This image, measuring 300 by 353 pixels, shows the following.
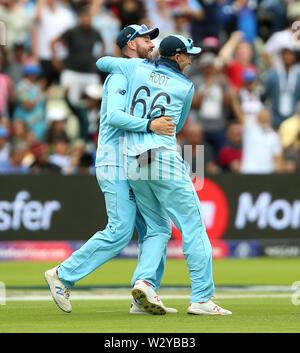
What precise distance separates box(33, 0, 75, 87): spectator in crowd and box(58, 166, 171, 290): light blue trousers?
10.3m

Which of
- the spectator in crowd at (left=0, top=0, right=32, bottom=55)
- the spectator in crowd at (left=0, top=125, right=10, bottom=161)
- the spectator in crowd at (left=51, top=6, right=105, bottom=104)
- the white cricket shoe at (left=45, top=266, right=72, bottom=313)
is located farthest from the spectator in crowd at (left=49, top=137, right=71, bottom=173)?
the white cricket shoe at (left=45, top=266, right=72, bottom=313)

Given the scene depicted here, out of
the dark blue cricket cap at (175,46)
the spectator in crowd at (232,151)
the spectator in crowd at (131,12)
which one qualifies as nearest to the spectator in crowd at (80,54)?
the spectator in crowd at (131,12)

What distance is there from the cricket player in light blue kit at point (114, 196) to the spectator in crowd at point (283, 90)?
33.4 feet

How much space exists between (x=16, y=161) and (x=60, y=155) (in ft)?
2.65

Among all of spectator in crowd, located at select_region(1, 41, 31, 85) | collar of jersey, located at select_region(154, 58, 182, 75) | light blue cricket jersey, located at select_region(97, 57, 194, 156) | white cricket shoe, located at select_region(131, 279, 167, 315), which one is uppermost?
spectator in crowd, located at select_region(1, 41, 31, 85)

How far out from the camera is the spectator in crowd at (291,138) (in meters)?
17.3

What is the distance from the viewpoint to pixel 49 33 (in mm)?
18125

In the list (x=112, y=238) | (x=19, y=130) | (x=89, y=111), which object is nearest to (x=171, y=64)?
(x=112, y=238)

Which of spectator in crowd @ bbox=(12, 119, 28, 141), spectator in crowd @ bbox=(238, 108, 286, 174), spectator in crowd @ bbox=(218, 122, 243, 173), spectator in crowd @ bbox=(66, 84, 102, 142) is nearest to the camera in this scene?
spectator in crowd @ bbox=(12, 119, 28, 141)

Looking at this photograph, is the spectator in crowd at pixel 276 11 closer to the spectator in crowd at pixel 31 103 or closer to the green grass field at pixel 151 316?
the spectator in crowd at pixel 31 103

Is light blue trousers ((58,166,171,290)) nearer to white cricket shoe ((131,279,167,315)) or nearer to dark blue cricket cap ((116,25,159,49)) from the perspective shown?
white cricket shoe ((131,279,167,315))

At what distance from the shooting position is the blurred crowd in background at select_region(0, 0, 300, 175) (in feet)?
55.2
